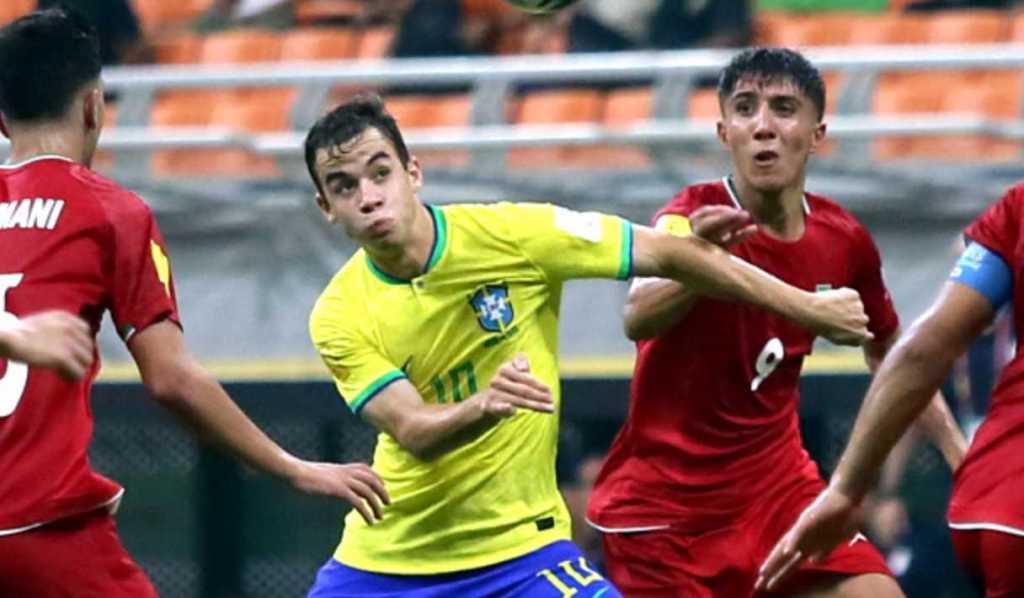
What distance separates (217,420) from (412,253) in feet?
2.76

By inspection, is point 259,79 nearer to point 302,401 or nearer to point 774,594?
point 302,401

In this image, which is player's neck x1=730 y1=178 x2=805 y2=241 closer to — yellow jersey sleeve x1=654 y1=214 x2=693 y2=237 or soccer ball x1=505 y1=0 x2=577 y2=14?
yellow jersey sleeve x1=654 y1=214 x2=693 y2=237

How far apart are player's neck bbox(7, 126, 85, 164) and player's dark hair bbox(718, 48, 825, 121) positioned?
2.07 meters

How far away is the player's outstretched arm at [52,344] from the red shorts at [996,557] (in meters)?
1.91

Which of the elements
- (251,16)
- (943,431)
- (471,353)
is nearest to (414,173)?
(471,353)

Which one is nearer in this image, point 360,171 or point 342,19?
point 360,171

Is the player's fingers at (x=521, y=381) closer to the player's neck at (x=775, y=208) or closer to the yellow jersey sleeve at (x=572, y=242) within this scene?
the yellow jersey sleeve at (x=572, y=242)

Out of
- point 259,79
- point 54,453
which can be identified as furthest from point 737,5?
point 54,453

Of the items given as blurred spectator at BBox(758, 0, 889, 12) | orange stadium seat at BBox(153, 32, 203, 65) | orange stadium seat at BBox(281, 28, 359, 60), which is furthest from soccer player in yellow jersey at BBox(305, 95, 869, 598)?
orange stadium seat at BBox(153, 32, 203, 65)

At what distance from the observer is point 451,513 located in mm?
6344

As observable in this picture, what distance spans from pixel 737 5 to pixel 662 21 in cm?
40

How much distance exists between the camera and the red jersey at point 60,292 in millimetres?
5668

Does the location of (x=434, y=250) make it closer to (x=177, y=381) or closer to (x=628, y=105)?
(x=177, y=381)

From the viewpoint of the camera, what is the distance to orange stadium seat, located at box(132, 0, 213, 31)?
14711mm
